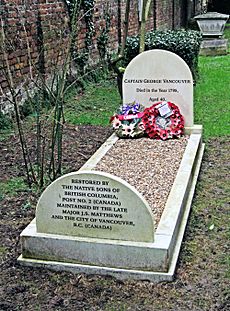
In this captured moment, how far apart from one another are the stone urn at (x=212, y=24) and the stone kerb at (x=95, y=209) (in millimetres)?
13262

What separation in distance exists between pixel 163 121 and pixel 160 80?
50cm

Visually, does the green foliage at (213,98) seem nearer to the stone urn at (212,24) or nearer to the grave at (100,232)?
the stone urn at (212,24)

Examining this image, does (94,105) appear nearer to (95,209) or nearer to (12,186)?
(12,186)

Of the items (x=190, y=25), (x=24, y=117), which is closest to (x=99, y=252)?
(x=24, y=117)

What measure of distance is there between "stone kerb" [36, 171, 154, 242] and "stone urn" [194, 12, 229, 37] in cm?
1326

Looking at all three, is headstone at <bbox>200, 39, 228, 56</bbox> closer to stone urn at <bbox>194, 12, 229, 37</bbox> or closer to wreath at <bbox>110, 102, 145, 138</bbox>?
stone urn at <bbox>194, 12, 229, 37</bbox>

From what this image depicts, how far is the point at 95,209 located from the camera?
3.82m

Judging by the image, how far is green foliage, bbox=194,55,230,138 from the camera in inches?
303

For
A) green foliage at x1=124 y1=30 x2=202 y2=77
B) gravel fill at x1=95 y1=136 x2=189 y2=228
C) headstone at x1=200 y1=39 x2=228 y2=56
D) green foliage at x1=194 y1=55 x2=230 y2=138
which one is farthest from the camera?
headstone at x1=200 y1=39 x2=228 y2=56

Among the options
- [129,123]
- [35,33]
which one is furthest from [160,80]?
[35,33]

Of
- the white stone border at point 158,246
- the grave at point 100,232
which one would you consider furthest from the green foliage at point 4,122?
the grave at point 100,232

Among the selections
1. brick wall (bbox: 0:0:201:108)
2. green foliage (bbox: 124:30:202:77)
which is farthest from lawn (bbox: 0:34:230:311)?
green foliage (bbox: 124:30:202:77)

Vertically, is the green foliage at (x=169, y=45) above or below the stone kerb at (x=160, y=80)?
below

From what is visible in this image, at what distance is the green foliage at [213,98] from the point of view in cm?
768
